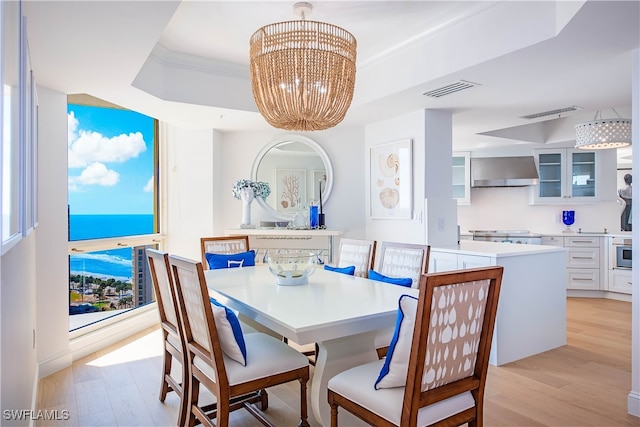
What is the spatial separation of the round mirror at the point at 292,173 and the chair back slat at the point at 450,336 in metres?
3.21

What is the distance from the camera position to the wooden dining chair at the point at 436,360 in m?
1.43

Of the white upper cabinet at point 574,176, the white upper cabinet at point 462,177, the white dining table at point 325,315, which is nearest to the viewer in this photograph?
the white dining table at point 325,315

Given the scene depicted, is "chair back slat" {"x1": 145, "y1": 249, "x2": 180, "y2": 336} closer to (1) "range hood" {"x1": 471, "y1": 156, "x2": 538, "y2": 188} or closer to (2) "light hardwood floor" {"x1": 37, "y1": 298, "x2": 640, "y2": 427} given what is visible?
(2) "light hardwood floor" {"x1": 37, "y1": 298, "x2": 640, "y2": 427}

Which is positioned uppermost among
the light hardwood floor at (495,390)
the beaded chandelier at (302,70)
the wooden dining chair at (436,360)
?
the beaded chandelier at (302,70)

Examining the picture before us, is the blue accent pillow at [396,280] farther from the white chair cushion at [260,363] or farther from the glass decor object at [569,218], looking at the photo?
the glass decor object at [569,218]

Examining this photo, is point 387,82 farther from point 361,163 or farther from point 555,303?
point 555,303

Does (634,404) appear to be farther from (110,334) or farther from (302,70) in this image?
(110,334)

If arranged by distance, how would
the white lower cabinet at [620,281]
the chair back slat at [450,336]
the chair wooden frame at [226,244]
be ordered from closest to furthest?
the chair back slat at [450,336] < the chair wooden frame at [226,244] < the white lower cabinet at [620,281]

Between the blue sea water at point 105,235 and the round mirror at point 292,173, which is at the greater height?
the round mirror at point 292,173

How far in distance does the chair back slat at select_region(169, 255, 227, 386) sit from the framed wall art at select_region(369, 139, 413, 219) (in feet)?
8.46

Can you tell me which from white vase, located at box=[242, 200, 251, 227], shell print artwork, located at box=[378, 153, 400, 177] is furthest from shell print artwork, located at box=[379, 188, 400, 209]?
white vase, located at box=[242, 200, 251, 227]

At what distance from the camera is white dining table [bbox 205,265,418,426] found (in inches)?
68.1

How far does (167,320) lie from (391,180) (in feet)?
8.75

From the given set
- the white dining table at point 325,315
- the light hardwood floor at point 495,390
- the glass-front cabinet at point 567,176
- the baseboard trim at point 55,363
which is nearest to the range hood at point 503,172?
the glass-front cabinet at point 567,176
